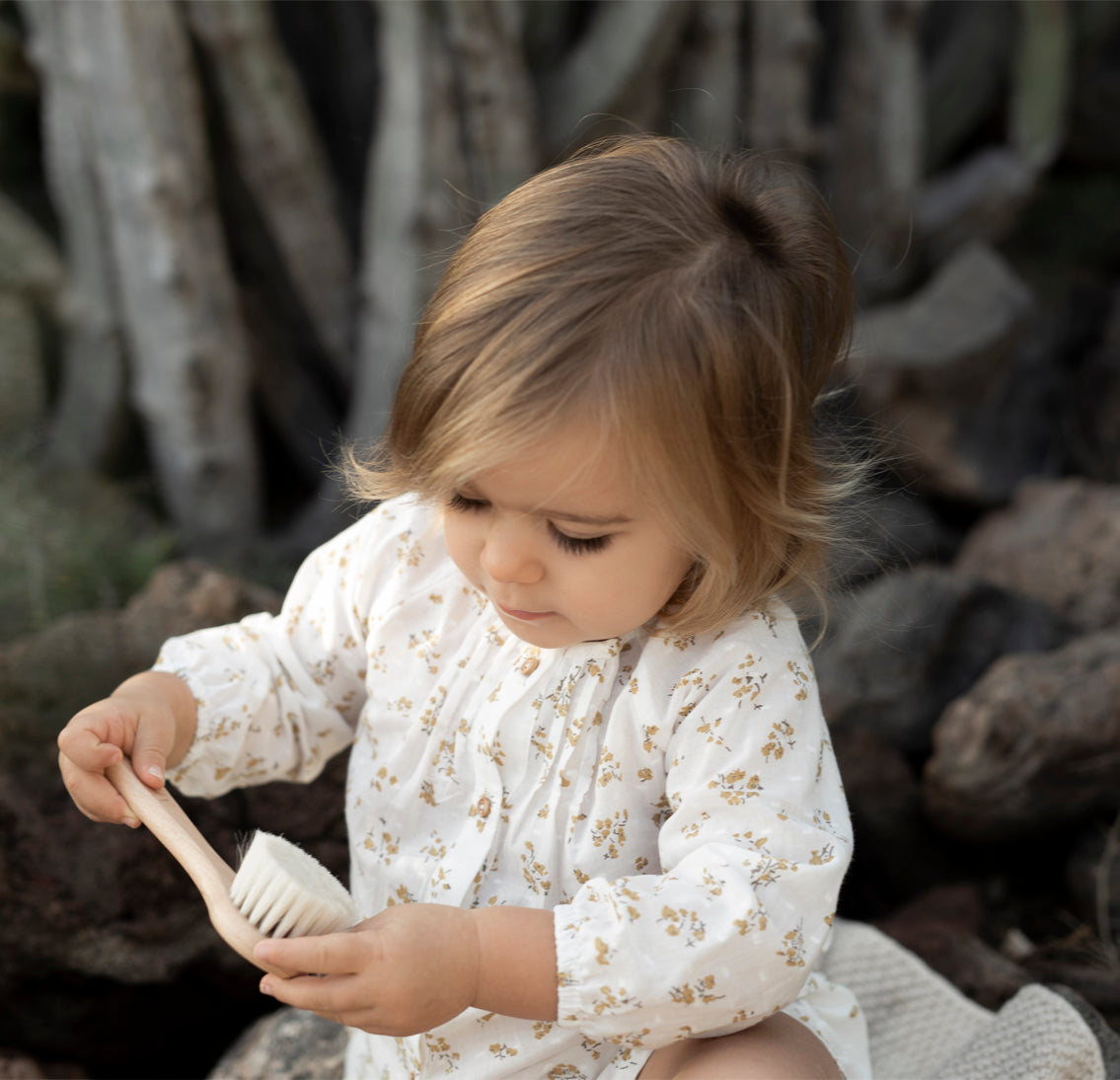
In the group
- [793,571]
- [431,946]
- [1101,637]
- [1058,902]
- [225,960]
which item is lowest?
[1058,902]

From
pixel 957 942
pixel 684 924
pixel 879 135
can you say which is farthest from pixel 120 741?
pixel 879 135

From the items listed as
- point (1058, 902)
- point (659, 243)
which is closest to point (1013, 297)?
point (1058, 902)

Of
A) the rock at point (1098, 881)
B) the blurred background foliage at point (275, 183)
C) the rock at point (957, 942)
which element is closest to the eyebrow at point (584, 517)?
the rock at point (957, 942)

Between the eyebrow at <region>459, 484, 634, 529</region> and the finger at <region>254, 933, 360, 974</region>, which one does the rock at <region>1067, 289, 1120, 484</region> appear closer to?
Result: the eyebrow at <region>459, 484, 634, 529</region>

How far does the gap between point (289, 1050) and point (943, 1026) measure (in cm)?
69

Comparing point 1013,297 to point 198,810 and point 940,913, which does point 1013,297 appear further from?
point 198,810

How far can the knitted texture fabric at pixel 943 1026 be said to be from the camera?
3.52 ft

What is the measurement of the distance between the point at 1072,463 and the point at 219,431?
1709 mm

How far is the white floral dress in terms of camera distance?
787 mm

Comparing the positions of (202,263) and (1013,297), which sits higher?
(202,263)

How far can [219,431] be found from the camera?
6.49ft

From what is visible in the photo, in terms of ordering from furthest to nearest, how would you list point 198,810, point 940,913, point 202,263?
1. point 202,263
2. point 940,913
3. point 198,810

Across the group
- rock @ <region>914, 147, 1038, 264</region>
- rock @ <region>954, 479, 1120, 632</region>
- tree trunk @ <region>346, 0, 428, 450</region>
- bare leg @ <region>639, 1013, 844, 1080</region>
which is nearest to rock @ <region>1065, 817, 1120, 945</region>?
rock @ <region>954, 479, 1120, 632</region>

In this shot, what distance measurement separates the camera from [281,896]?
2.42 feet
